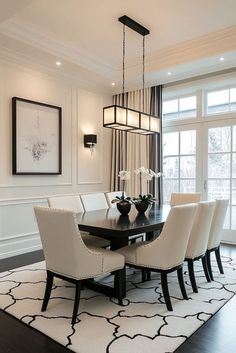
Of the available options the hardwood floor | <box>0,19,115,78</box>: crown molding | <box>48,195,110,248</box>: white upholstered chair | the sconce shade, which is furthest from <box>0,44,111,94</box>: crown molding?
the hardwood floor

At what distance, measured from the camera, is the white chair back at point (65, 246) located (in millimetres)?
2350

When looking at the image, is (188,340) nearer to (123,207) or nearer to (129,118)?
(123,207)

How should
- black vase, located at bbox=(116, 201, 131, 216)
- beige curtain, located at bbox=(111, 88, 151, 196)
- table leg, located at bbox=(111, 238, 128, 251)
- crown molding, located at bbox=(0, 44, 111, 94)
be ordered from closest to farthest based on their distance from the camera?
table leg, located at bbox=(111, 238, 128, 251), black vase, located at bbox=(116, 201, 131, 216), crown molding, located at bbox=(0, 44, 111, 94), beige curtain, located at bbox=(111, 88, 151, 196)

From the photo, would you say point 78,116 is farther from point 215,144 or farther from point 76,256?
point 76,256

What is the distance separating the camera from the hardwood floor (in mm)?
2041

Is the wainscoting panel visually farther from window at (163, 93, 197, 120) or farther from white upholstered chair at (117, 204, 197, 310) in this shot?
window at (163, 93, 197, 120)

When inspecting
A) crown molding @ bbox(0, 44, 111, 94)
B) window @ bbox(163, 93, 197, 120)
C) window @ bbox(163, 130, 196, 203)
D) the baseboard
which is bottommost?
the baseboard

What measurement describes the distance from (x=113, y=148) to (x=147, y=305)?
3.95 meters

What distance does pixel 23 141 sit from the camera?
4484 mm

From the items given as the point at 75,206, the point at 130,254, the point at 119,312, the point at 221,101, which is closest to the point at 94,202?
the point at 75,206

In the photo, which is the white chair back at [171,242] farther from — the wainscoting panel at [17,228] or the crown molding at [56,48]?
the crown molding at [56,48]

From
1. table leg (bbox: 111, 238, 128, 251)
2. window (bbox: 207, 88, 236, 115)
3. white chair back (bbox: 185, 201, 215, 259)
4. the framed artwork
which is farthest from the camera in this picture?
window (bbox: 207, 88, 236, 115)

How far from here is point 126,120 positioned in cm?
366

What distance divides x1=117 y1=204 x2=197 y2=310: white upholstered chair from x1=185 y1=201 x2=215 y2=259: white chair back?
9.0 inches
